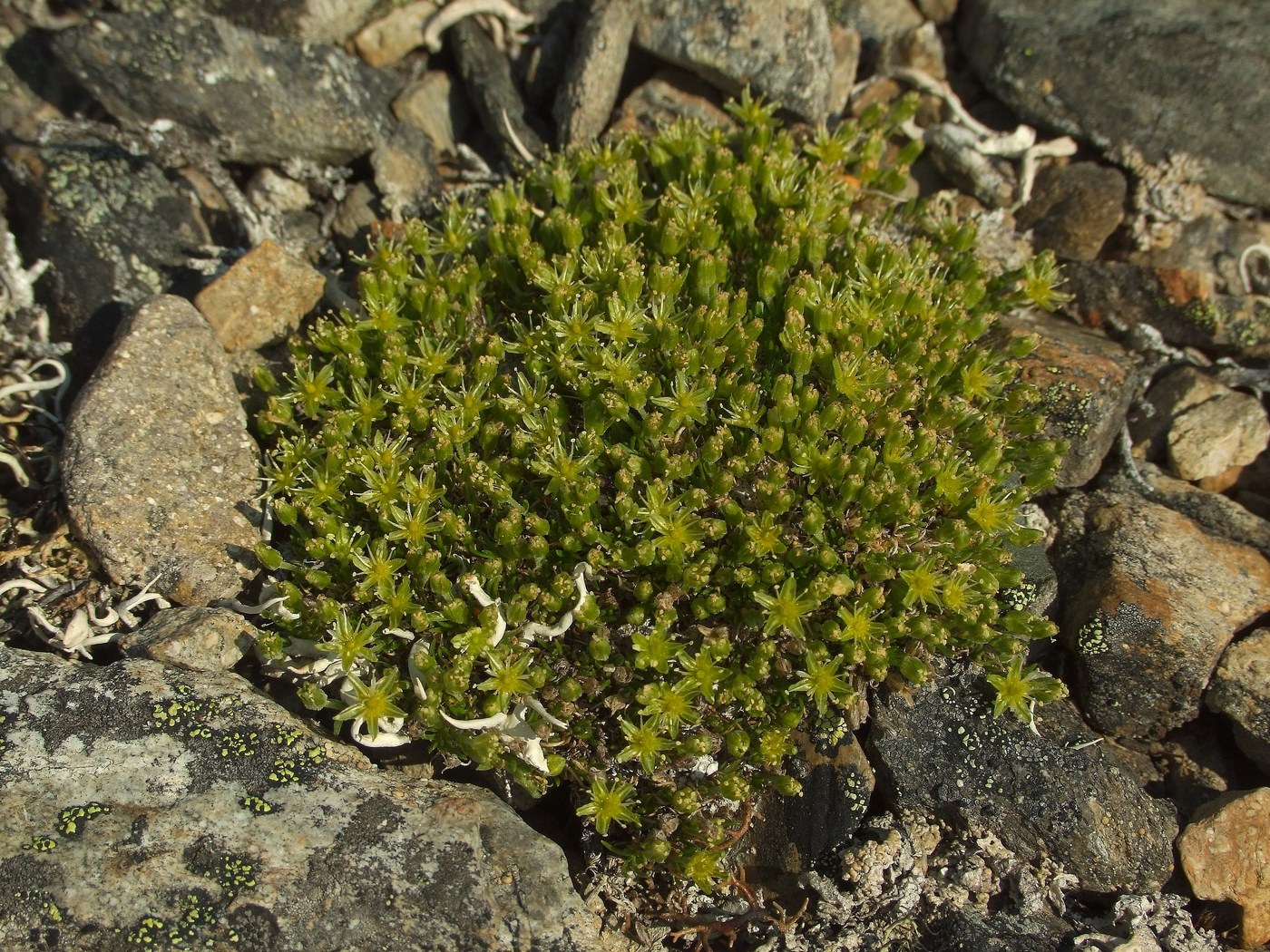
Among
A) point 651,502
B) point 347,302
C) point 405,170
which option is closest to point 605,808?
point 651,502

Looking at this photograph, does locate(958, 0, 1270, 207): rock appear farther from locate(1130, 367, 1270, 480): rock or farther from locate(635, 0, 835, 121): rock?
locate(1130, 367, 1270, 480): rock

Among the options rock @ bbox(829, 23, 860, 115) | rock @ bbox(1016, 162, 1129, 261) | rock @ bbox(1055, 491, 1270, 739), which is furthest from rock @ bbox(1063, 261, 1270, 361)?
rock @ bbox(829, 23, 860, 115)

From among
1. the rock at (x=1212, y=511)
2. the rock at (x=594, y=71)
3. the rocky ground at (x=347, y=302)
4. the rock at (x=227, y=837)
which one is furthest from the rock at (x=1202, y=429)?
the rock at (x=227, y=837)

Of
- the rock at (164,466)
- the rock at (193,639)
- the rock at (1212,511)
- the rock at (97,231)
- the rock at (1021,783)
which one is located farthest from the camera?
the rock at (97,231)

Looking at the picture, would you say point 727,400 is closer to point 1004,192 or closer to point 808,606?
point 808,606

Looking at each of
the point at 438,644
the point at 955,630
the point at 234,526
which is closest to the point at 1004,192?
the point at 955,630

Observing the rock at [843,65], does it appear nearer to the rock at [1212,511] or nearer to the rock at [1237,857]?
the rock at [1212,511]
